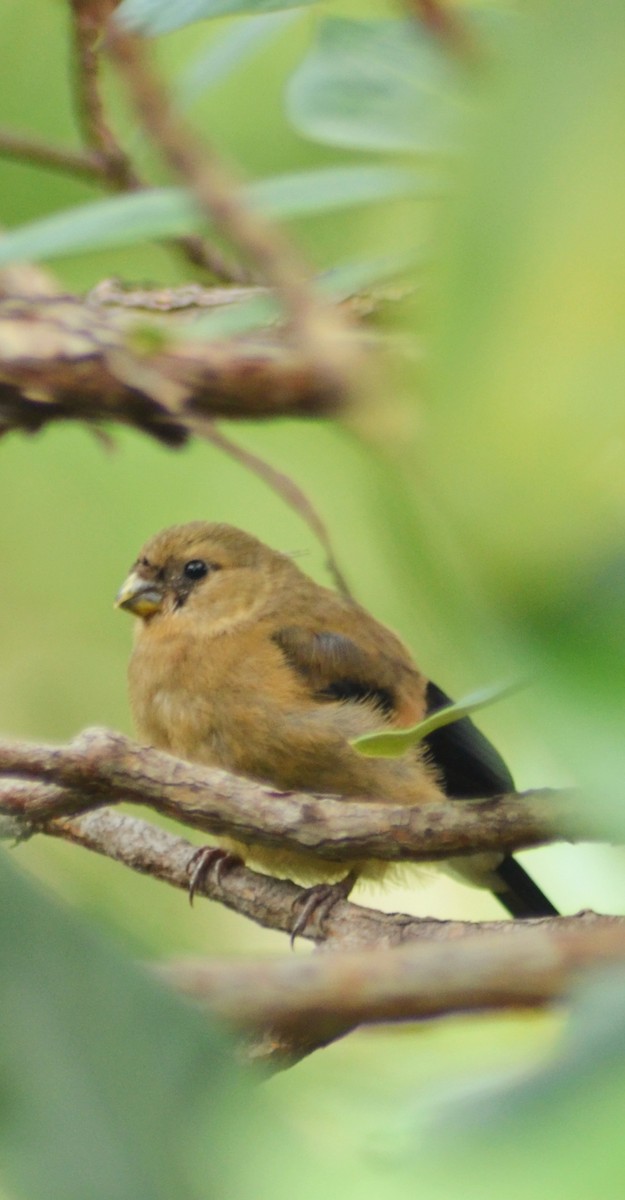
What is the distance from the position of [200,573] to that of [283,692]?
63 cm

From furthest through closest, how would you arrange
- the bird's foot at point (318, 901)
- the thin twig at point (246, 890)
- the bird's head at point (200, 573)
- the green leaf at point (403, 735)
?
1. the bird's head at point (200, 573)
2. the bird's foot at point (318, 901)
3. the thin twig at point (246, 890)
4. the green leaf at point (403, 735)

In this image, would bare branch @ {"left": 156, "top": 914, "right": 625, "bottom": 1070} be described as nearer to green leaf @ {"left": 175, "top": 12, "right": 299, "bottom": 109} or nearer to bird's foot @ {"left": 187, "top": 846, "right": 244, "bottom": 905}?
green leaf @ {"left": 175, "top": 12, "right": 299, "bottom": 109}

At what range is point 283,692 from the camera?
117 inches

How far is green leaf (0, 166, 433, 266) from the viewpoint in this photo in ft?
2.31

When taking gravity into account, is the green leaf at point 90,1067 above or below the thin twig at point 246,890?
below

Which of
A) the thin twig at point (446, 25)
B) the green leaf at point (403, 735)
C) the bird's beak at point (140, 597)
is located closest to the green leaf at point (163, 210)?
the thin twig at point (446, 25)

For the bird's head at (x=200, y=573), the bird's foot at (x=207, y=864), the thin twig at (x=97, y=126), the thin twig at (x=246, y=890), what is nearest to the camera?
the thin twig at (x=97, y=126)

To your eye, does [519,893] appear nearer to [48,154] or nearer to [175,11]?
[48,154]

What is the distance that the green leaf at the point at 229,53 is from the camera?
80 cm

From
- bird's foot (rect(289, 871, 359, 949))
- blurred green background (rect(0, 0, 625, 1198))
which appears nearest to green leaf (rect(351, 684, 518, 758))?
blurred green background (rect(0, 0, 625, 1198))

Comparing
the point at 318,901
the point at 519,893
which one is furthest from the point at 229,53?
the point at 519,893

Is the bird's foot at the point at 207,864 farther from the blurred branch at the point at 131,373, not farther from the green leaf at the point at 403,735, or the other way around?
the green leaf at the point at 403,735

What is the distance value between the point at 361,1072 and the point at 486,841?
84cm

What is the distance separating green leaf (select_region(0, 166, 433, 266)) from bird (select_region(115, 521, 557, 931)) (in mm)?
1795
